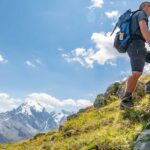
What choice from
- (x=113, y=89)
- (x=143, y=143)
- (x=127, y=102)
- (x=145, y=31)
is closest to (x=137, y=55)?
(x=145, y=31)

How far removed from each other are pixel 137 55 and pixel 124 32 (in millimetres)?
879

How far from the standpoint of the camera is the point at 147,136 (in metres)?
8.80

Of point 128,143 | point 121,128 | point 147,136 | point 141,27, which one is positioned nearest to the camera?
point 147,136

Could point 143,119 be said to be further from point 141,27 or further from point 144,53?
point 141,27

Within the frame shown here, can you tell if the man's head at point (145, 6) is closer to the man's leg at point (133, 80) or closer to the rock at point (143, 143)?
the man's leg at point (133, 80)

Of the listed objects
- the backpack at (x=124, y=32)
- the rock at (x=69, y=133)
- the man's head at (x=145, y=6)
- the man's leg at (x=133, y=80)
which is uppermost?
the man's head at (x=145, y=6)

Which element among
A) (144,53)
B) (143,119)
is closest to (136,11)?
(144,53)

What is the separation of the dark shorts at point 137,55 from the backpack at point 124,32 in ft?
0.76

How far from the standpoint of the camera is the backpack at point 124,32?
1148 centimetres

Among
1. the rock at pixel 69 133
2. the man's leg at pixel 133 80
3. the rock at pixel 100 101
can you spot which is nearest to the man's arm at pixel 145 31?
the man's leg at pixel 133 80

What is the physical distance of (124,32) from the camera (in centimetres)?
1157

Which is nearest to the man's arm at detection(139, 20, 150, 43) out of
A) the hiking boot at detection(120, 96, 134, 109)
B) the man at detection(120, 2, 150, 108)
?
the man at detection(120, 2, 150, 108)

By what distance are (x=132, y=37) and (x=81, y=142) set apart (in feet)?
12.8

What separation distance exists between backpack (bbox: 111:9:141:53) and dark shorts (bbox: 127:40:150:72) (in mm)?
232
